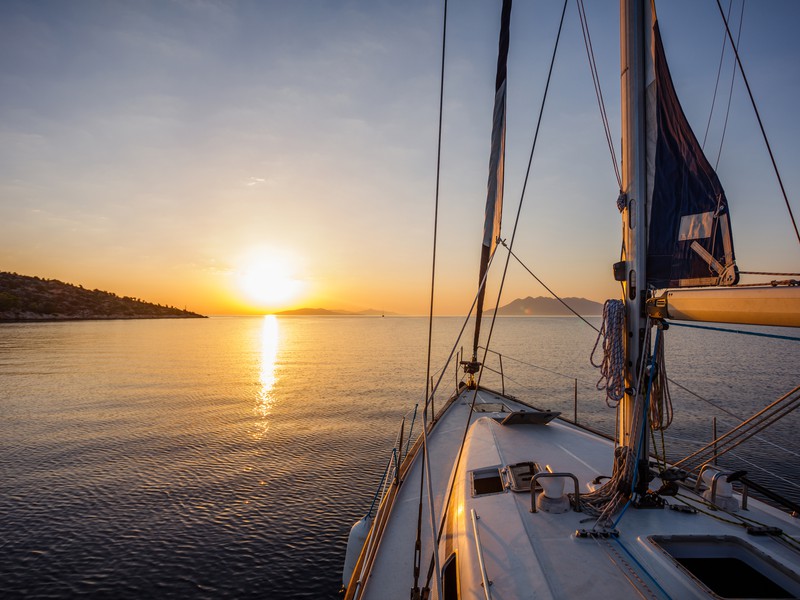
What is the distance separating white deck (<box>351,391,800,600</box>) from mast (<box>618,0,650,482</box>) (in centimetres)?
132

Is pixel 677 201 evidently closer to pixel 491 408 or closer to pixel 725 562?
pixel 725 562

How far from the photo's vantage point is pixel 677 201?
6254 mm

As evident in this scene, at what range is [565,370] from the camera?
51.6 m

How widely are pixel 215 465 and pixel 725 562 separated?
19.5 meters

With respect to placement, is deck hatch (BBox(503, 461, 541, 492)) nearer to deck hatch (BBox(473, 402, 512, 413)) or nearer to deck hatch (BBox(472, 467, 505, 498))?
deck hatch (BBox(472, 467, 505, 498))

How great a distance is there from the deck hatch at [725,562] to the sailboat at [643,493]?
13 mm

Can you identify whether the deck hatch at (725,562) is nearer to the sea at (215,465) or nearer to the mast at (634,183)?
the mast at (634,183)

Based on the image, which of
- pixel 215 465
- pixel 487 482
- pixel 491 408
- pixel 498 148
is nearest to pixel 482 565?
pixel 487 482

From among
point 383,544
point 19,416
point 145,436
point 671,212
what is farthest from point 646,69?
point 19,416

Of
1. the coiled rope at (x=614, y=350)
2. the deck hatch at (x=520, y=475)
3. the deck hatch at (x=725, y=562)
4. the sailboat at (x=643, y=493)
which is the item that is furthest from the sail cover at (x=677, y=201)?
the deck hatch at (x=520, y=475)

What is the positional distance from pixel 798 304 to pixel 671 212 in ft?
8.25

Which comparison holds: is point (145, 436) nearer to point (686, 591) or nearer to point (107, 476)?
point (107, 476)

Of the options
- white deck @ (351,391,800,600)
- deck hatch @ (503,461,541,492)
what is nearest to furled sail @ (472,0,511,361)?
deck hatch @ (503,461,541,492)

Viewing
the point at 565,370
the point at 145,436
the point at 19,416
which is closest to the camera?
the point at 145,436
